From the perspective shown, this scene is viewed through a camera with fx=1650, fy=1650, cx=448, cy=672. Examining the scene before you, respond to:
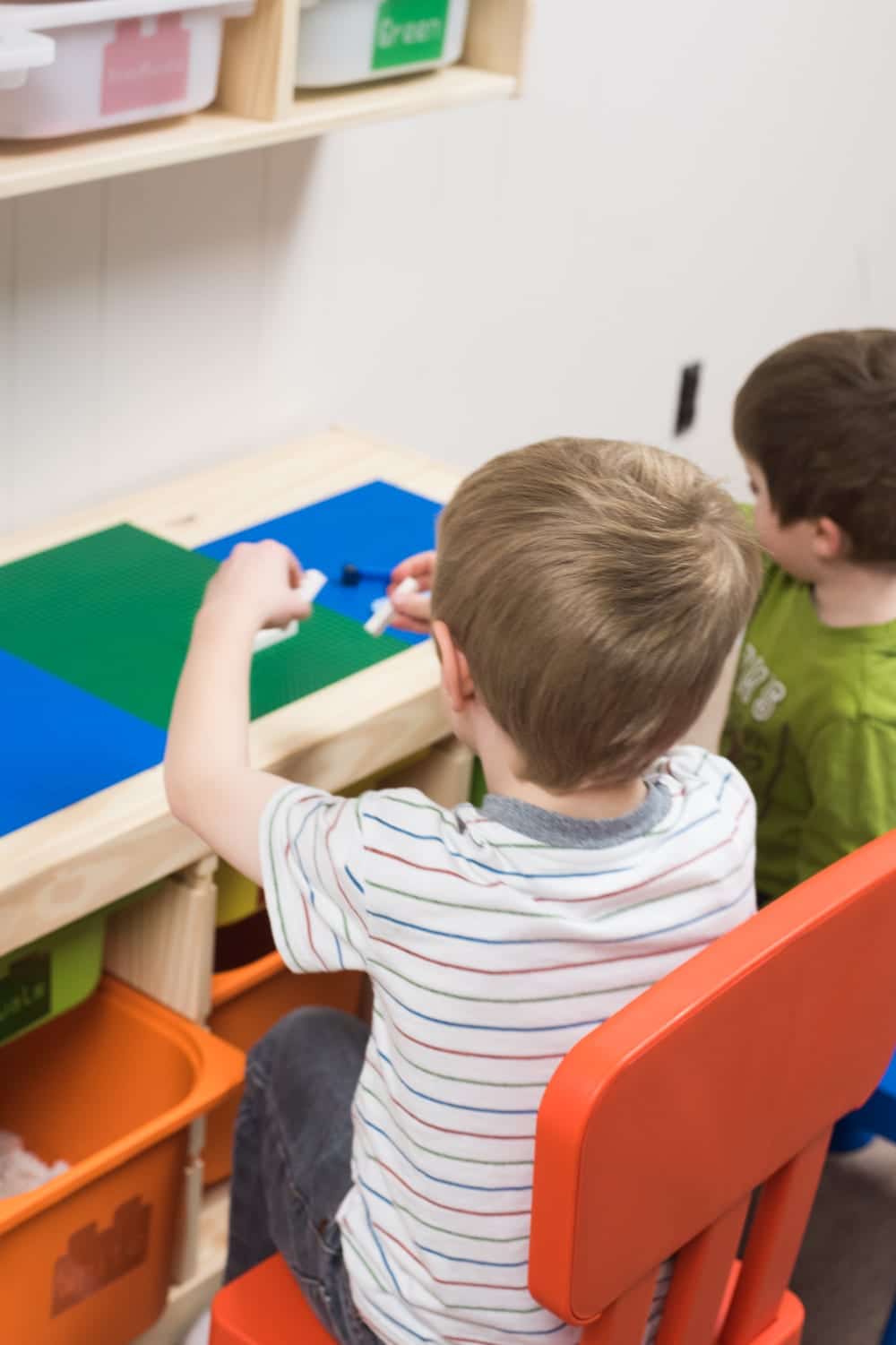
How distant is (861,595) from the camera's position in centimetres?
141

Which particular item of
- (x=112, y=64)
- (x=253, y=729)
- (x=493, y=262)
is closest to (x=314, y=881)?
(x=253, y=729)

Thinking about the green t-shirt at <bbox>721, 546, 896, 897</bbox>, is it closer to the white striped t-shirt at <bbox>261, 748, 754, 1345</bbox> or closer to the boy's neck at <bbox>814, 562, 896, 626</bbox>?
the boy's neck at <bbox>814, 562, 896, 626</bbox>

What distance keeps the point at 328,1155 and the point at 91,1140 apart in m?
0.37

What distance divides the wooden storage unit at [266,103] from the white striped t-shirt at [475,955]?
551mm

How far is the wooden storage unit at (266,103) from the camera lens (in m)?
1.24

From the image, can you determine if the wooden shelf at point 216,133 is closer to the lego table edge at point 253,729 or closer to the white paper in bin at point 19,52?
the white paper in bin at point 19,52

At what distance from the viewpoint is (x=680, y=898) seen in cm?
93

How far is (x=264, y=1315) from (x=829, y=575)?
760 millimetres

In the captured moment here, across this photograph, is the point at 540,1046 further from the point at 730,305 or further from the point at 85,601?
the point at 730,305

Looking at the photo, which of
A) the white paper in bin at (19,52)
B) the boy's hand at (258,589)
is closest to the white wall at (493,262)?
the white paper in bin at (19,52)

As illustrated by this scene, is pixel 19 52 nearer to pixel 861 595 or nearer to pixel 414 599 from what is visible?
pixel 414 599

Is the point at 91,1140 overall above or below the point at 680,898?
below

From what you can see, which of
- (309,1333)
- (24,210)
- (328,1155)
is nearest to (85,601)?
(24,210)

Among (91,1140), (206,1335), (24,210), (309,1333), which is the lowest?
(206,1335)
